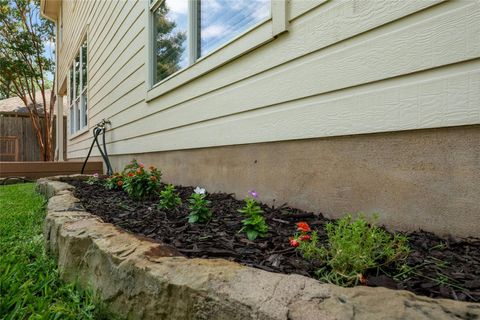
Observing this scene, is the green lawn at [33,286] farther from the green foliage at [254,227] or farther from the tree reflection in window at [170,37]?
the tree reflection in window at [170,37]

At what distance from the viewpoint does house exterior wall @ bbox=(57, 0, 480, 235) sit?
54.4 inches

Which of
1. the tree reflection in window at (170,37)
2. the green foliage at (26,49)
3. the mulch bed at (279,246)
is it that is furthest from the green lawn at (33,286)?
the green foliage at (26,49)

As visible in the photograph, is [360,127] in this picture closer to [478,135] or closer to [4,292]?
[478,135]

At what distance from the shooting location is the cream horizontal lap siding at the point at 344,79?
1.38 meters

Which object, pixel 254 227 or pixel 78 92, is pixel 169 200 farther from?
pixel 78 92

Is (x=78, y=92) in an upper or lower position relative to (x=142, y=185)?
upper

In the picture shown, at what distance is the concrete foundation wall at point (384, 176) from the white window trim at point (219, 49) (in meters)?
0.70

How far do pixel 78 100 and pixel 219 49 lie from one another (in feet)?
25.6

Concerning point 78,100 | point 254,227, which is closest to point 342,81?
point 254,227

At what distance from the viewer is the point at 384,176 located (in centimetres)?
161

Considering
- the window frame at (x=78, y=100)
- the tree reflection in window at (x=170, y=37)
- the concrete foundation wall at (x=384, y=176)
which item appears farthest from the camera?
the window frame at (x=78, y=100)

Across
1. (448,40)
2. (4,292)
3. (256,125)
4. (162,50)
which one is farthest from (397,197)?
(162,50)

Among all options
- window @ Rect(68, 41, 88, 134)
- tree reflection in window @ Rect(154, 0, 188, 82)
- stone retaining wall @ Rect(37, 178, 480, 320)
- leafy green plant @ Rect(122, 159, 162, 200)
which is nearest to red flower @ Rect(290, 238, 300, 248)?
stone retaining wall @ Rect(37, 178, 480, 320)

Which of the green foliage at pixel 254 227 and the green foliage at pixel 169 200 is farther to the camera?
the green foliage at pixel 169 200
